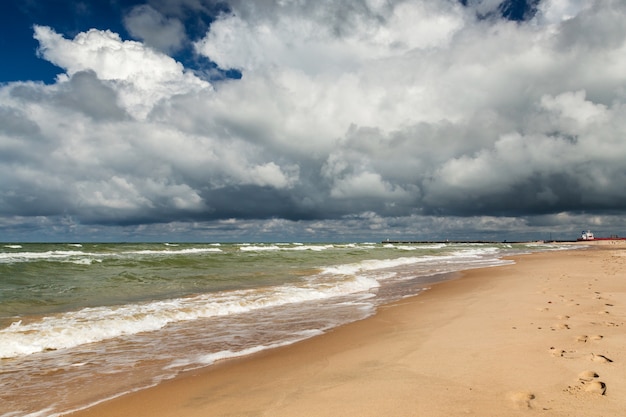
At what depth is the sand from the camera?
385cm

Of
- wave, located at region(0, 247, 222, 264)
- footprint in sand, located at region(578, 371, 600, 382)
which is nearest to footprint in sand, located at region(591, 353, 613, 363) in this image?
footprint in sand, located at region(578, 371, 600, 382)

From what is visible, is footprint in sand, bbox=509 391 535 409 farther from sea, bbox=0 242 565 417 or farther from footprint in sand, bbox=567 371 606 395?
sea, bbox=0 242 565 417

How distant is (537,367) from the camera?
4668 mm

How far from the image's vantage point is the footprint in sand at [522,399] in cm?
368

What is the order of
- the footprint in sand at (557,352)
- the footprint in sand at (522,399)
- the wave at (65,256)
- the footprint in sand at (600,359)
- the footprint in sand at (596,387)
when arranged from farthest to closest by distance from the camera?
the wave at (65,256)
the footprint in sand at (557,352)
the footprint in sand at (600,359)
the footprint in sand at (596,387)
the footprint in sand at (522,399)

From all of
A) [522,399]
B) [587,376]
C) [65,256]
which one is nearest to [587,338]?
[587,376]

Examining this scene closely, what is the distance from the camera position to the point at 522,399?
3.83m

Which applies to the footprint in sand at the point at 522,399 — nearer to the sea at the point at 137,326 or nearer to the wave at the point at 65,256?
the sea at the point at 137,326

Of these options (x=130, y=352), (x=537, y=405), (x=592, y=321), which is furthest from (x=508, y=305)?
(x=130, y=352)

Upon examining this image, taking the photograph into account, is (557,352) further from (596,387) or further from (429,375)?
(429,375)

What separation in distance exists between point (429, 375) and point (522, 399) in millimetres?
1115

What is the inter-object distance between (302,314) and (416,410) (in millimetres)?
6952

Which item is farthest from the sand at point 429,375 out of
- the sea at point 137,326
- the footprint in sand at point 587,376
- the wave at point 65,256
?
the wave at point 65,256

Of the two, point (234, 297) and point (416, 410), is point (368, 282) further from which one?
point (416, 410)
